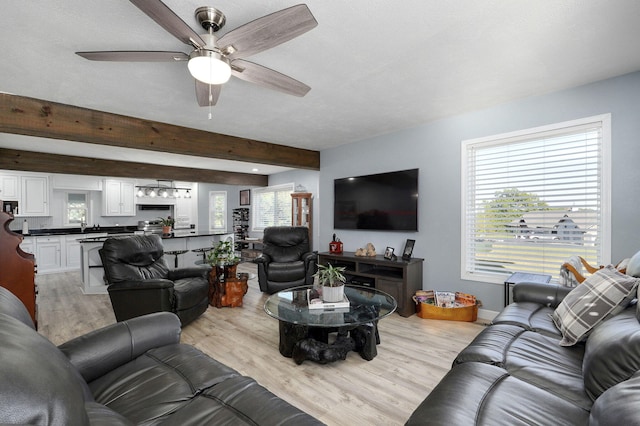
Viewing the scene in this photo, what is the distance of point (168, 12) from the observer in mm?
1336

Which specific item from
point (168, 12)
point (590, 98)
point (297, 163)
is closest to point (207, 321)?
point (297, 163)

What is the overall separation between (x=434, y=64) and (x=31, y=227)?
8922 millimetres

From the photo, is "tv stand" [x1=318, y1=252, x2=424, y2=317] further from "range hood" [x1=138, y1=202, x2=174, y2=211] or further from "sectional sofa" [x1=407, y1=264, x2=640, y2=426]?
"range hood" [x1=138, y1=202, x2=174, y2=211]

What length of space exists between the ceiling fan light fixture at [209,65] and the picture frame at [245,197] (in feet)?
23.6

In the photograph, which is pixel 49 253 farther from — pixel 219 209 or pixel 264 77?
pixel 264 77

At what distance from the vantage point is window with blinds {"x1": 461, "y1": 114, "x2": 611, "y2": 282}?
2779mm

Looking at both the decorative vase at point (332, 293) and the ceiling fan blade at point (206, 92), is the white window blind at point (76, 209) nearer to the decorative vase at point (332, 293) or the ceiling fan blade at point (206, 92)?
the ceiling fan blade at point (206, 92)

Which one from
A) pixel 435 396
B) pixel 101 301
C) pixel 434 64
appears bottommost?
pixel 101 301

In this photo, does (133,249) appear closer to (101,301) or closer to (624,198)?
(101,301)

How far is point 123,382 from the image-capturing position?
1.37 m

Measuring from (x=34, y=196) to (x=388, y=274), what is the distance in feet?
25.7

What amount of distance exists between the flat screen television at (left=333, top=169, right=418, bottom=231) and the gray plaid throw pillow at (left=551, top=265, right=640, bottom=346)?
229 cm

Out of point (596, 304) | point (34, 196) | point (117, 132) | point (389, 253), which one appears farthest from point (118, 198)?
point (596, 304)

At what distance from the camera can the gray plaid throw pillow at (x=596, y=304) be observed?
→ 62.6 inches
